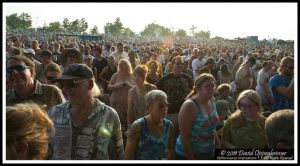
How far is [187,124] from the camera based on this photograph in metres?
3.60

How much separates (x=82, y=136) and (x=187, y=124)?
3.95 feet

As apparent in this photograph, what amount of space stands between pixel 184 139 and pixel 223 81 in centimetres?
426

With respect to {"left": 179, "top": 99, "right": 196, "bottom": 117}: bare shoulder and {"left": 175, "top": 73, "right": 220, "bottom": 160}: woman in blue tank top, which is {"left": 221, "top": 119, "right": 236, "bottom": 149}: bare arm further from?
{"left": 179, "top": 99, "right": 196, "bottom": 117}: bare shoulder

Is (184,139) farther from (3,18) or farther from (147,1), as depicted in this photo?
(3,18)

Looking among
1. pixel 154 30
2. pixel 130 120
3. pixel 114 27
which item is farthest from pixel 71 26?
pixel 130 120

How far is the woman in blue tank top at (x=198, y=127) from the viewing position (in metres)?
3.62

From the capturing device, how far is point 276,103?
16.9 feet

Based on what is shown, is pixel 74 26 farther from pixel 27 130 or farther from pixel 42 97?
pixel 27 130

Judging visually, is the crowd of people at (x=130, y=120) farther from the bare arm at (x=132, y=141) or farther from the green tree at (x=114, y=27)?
the green tree at (x=114, y=27)

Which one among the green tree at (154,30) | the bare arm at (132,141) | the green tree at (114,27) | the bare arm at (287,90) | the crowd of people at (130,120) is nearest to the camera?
the crowd of people at (130,120)

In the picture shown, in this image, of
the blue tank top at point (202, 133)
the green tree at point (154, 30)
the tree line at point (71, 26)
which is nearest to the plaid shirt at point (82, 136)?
the blue tank top at point (202, 133)

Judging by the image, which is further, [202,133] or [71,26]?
[71,26]

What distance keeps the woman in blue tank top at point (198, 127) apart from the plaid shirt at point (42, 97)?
1305 mm

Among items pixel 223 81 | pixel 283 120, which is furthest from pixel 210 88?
pixel 223 81
